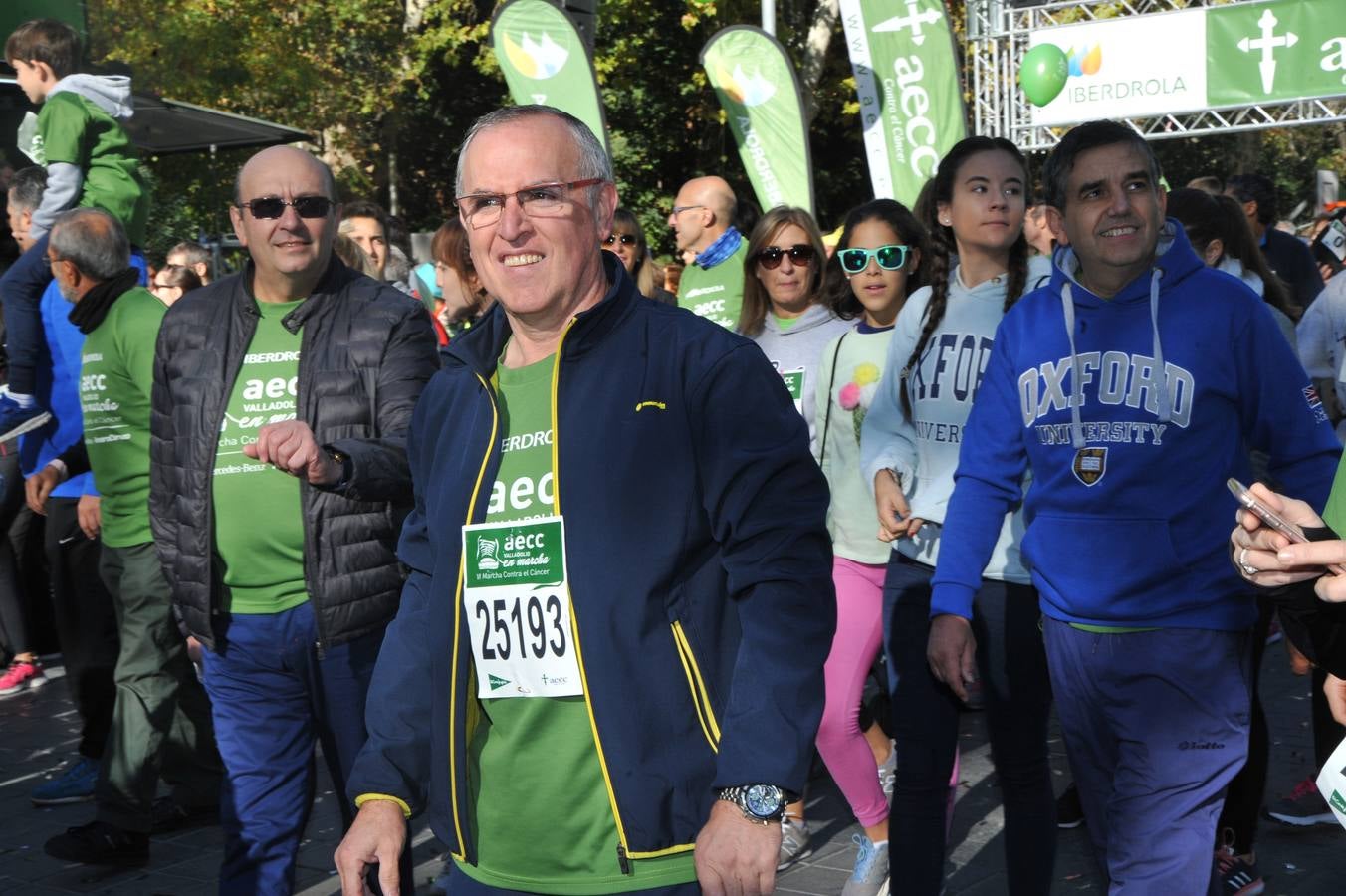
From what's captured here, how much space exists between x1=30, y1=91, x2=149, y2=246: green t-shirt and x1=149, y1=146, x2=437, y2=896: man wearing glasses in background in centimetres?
354

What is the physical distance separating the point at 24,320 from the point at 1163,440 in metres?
5.00

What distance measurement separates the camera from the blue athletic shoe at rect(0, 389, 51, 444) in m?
6.55

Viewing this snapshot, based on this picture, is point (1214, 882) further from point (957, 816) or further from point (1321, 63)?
point (1321, 63)

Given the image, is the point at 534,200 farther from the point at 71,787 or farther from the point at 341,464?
the point at 71,787

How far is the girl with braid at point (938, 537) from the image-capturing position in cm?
407

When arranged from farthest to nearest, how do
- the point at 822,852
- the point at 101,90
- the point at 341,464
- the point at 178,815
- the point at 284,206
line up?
the point at 101,90 < the point at 178,815 < the point at 822,852 < the point at 284,206 < the point at 341,464

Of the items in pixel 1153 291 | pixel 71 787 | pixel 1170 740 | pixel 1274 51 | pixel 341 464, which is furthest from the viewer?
pixel 1274 51

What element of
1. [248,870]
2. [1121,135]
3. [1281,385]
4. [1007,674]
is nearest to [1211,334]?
[1281,385]

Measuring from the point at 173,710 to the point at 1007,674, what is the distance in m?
3.23

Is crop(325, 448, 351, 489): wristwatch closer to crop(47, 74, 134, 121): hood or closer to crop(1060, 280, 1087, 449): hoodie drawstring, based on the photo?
crop(1060, 280, 1087, 449): hoodie drawstring

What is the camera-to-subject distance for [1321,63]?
16797 mm

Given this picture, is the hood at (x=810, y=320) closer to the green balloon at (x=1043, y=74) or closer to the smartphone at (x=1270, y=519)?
the smartphone at (x=1270, y=519)

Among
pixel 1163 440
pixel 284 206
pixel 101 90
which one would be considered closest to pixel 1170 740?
pixel 1163 440

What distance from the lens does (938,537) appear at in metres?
4.36
